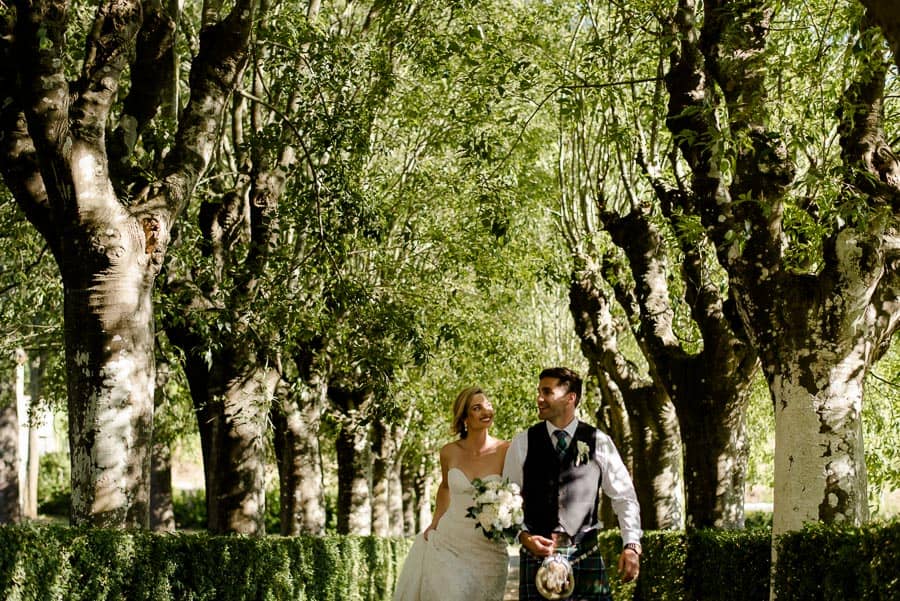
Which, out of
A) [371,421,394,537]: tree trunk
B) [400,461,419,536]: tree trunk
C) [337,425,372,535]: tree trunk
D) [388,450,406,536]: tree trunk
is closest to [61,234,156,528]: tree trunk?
[337,425,372,535]: tree trunk

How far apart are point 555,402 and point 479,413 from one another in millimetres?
2037

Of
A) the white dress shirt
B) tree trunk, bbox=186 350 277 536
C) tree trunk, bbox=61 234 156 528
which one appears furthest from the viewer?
tree trunk, bbox=186 350 277 536

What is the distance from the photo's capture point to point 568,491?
23.2ft

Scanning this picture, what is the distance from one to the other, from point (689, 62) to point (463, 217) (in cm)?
1134

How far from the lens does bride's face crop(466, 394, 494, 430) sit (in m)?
9.06

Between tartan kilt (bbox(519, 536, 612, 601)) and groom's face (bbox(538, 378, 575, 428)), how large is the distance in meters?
0.74

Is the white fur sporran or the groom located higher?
the groom

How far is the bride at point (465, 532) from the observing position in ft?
29.7

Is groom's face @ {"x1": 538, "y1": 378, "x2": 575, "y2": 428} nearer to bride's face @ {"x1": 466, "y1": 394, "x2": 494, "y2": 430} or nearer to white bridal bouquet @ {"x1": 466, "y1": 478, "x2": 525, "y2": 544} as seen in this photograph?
white bridal bouquet @ {"x1": 466, "y1": 478, "x2": 525, "y2": 544}

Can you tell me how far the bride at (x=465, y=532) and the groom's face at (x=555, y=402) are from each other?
170 centimetres

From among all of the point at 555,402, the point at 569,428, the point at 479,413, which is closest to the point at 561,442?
the point at 569,428

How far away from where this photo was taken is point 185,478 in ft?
254

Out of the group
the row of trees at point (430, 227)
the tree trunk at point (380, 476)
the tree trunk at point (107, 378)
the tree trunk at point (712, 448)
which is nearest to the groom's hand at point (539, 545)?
the row of trees at point (430, 227)

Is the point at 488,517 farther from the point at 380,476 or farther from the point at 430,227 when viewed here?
the point at 380,476
